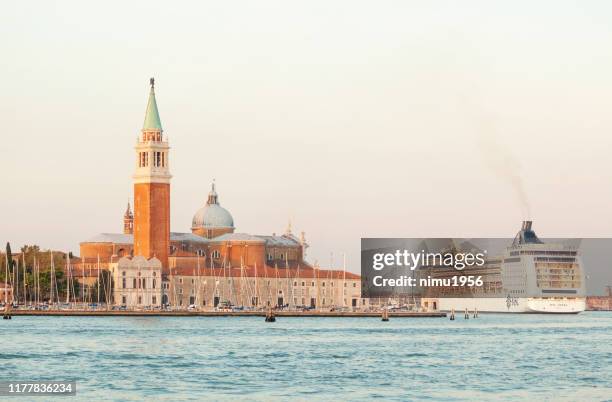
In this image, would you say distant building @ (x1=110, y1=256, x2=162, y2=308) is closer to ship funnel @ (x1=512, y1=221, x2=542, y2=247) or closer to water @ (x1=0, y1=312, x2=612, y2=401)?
ship funnel @ (x1=512, y1=221, x2=542, y2=247)

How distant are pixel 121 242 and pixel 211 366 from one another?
9218cm

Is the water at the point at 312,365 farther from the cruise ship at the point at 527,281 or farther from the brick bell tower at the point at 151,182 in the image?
the brick bell tower at the point at 151,182

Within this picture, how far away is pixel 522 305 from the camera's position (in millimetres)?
116500

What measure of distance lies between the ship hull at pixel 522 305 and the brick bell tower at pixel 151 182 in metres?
23.6

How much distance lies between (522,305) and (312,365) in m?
73.9

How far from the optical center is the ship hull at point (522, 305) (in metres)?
116

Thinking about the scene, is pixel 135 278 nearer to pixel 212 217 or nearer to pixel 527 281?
pixel 212 217

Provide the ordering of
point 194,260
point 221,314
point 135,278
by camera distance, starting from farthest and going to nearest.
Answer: point 194,260 → point 135,278 → point 221,314

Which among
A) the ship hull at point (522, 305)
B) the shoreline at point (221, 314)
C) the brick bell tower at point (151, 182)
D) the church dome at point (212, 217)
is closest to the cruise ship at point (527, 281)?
the ship hull at point (522, 305)

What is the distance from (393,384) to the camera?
124 ft

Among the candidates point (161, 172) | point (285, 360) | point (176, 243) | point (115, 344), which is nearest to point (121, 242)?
point (176, 243)

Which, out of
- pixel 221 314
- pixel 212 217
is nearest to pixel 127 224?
pixel 212 217

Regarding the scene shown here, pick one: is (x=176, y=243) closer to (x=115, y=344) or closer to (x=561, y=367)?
(x=115, y=344)

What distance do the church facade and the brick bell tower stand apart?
0.08m
